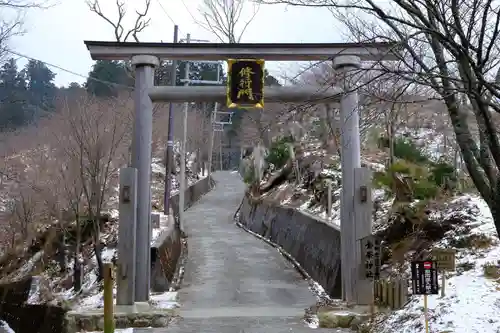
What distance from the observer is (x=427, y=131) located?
112 feet

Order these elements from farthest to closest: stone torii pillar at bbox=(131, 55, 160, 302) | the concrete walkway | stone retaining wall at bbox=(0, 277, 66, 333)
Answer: stone retaining wall at bbox=(0, 277, 66, 333), stone torii pillar at bbox=(131, 55, 160, 302), the concrete walkway

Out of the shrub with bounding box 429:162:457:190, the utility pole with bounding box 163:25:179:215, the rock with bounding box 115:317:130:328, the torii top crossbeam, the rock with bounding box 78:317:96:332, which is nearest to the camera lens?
the rock with bounding box 78:317:96:332

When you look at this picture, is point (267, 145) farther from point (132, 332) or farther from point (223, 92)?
point (132, 332)

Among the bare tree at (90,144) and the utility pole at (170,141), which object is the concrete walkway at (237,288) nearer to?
the utility pole at (170,141)

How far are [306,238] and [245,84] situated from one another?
27.8 ft

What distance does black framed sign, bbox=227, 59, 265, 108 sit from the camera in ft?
39.4

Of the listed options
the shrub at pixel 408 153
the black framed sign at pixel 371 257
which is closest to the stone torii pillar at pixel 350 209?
the black framed sign at pixel 371 257

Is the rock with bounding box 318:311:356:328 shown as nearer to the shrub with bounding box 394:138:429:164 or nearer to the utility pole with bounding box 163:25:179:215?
the shrub with bounding box 394:138:429:164

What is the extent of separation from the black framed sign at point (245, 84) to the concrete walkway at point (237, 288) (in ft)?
15.0

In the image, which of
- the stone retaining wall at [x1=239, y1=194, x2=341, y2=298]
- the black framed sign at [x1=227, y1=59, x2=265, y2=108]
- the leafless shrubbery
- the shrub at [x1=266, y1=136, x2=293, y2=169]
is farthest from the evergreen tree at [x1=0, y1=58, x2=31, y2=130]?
the black framed sign at [x1=227, y1=59, x2=265, y2=108]

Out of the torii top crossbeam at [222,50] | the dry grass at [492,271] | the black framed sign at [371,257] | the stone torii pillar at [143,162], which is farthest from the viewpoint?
the torii top crossbeam at [222,50]

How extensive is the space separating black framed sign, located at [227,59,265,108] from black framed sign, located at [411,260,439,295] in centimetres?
521

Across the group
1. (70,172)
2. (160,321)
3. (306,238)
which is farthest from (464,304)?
(70,172)

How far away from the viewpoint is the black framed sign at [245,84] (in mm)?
12016
